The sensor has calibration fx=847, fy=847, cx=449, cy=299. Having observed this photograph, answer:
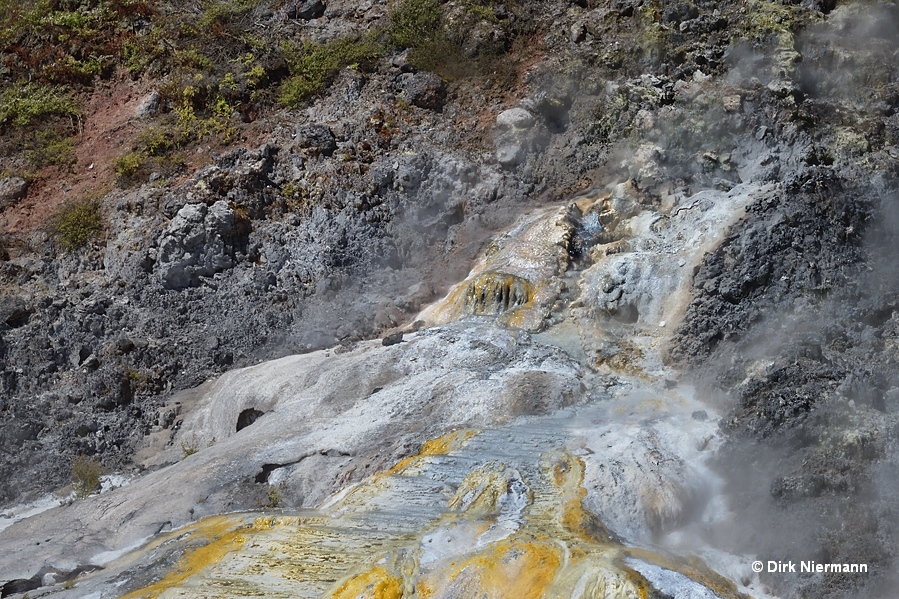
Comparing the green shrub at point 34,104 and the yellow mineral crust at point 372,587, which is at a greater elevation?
the green shrub at point 34,104

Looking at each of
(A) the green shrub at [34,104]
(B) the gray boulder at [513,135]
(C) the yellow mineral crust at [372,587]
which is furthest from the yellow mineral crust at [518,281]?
(A) the green shrub at [34,104]

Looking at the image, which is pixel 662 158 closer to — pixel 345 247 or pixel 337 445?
pixel 345 247

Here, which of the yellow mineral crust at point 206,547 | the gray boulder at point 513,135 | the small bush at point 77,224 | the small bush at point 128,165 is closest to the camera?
the yellow mineral crust at point 206,547

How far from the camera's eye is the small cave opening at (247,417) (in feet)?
35.1

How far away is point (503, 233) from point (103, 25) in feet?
35.8

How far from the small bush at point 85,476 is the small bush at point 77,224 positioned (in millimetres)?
4722

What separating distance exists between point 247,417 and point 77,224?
239 inches

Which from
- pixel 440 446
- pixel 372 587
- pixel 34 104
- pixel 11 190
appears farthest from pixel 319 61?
pixel 372 587

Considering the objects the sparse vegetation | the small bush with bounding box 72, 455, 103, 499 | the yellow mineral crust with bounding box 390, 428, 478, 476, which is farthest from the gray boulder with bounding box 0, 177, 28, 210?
the yellow mineral crust with bounding box 390, 428, 478, 476

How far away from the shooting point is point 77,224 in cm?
1455

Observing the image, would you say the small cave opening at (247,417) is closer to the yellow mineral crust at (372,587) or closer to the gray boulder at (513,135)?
the yellow mineral crust at (372,587)

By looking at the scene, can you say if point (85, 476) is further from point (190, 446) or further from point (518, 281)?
point (518, 281)

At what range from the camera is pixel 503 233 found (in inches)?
527

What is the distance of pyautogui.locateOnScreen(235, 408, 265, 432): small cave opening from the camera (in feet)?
35.1
